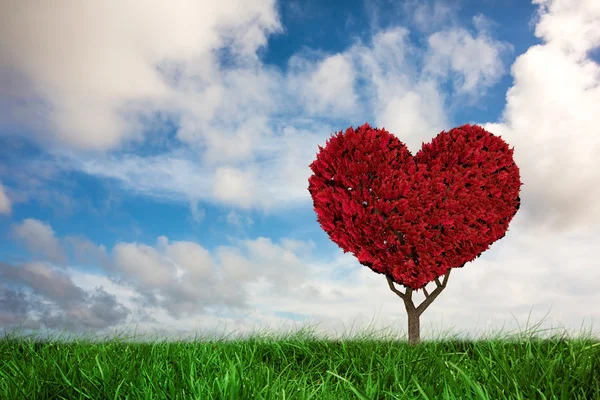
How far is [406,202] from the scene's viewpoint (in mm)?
11352

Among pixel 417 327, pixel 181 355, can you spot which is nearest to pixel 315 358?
pixel 181 355

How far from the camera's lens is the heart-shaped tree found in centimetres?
1152

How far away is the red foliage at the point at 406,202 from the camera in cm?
1151

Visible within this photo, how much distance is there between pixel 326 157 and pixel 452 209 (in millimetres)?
3298

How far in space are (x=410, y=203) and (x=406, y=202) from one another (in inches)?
5.9

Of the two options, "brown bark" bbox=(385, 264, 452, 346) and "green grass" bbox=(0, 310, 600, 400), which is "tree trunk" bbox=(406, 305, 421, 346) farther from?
"green grass" bbox=(0, 310, 600, 400)

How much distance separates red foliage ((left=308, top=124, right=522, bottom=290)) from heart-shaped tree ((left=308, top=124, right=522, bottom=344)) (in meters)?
0.02

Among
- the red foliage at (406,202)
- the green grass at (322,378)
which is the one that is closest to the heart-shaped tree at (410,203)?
the red foliage at (406,202)

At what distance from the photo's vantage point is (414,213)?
11375 mm

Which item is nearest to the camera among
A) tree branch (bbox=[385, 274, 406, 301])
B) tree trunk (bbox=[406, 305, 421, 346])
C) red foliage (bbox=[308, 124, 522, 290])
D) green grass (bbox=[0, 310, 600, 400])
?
green grass (bbox=[0, 310, 600, 400])

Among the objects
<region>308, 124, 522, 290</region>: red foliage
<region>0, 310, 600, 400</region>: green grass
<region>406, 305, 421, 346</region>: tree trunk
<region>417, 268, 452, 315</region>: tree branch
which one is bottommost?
<region>0, 310, 600, 400</region>: green grass

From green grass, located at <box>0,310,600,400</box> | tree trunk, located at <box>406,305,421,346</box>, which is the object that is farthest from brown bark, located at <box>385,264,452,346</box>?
green grass, located at <box>0,310,600,400</box>

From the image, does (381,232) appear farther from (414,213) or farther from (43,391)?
(43,391)

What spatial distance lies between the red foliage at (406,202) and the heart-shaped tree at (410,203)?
23 millimetres
